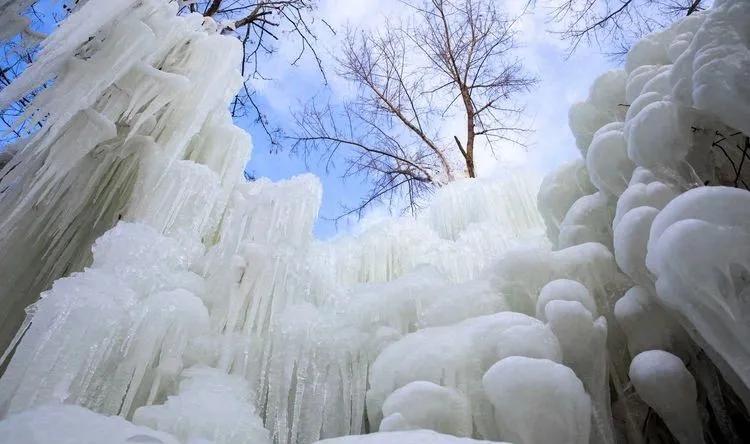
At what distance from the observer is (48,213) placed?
365cm

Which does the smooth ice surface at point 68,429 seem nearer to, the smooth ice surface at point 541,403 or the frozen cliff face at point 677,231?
the smooth ice surface at point 541,403

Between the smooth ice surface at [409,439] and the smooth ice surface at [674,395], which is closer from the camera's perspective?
the smooth ice surface at [409,439]

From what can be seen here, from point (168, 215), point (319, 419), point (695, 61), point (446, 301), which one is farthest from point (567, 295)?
point (168, 215)

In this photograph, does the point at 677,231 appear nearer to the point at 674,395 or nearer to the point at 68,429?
the point at 674,395

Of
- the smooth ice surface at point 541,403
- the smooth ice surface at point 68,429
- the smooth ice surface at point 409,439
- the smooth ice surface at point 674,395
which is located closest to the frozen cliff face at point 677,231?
the smooth ice surface at point 674,395

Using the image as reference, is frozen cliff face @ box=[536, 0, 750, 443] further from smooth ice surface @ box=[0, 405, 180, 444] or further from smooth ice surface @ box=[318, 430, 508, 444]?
smooth ice surface @ box=[0, 405, 180, 444]

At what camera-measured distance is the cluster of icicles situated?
2.04 m

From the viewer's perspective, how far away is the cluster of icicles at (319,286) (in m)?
2.04

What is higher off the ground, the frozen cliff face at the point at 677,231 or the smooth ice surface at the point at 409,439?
the frozen cliff face at the point at 677,231

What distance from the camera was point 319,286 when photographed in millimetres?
4434

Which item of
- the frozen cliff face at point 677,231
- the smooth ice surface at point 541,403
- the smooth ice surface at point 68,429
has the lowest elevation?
the smooth ice surface at point 68,429

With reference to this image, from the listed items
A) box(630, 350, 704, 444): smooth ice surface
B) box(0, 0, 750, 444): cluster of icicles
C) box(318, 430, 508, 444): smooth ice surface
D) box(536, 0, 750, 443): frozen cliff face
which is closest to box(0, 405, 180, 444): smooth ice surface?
box(0, 0, 750, 444): cluster of icicles

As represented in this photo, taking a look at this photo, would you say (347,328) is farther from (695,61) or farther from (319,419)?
(695,61)

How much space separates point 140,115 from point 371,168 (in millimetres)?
6952
